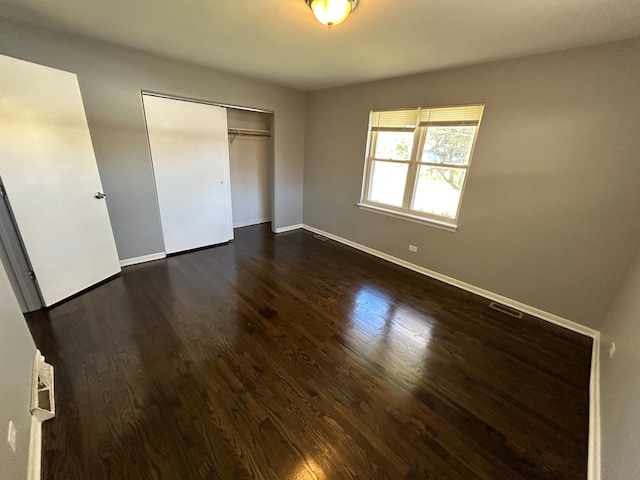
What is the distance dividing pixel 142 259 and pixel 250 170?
2.37 m

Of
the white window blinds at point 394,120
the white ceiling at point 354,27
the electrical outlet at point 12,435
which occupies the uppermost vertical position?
the white ceiling at point 354,27

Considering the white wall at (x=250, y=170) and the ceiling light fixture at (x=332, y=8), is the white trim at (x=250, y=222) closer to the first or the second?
the white wall at (x=250, y=170)

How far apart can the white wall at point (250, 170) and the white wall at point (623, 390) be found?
14.5 feet

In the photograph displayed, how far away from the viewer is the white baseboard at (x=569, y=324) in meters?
1.35

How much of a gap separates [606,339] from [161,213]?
477 centimetres

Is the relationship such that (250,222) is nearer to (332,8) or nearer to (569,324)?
(332,8)

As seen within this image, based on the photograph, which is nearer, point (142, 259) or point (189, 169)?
point (142, 259)

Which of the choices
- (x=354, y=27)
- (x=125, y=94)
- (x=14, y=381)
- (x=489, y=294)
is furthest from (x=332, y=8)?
(x=489, y=294)

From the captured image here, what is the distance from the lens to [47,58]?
2297 millimetres

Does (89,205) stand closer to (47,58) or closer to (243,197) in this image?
(47,58)

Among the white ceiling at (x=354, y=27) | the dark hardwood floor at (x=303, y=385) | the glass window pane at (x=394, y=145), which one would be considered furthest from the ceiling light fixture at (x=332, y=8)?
the dark hardwood floor at (x=303, y=385)

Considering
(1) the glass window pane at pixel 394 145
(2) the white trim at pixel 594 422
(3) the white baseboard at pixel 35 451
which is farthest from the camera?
(1) the glass window pane at pixel 394 145

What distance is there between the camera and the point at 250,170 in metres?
4.75

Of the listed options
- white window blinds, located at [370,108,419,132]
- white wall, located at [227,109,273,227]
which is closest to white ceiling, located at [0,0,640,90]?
white window blinds, located at [370,108,419,132]
